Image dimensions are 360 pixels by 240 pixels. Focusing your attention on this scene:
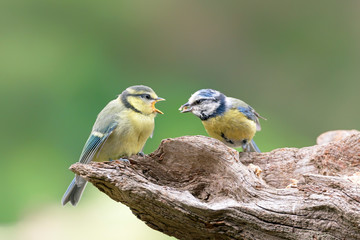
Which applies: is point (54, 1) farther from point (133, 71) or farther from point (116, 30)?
point (133, 71)

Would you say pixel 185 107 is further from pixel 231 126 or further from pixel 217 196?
pixel 217 196

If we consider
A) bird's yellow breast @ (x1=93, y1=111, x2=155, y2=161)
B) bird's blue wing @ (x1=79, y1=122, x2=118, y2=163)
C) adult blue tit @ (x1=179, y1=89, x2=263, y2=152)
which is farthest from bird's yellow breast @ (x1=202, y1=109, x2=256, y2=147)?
bird's blue wing @ (x1=79, y1=122, x2=118, y2=163)

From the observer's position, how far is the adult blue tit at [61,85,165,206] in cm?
226

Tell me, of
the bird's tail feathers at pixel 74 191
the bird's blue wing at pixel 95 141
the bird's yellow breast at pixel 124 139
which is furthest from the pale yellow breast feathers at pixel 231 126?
Result: the bird's tail feathers at pixel 74 191

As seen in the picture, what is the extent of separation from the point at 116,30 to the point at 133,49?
203 mm

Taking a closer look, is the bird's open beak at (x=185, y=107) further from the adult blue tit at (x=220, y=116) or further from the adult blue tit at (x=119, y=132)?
the adult blue tit at (x=119, y=132)

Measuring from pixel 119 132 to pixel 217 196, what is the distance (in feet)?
2.22

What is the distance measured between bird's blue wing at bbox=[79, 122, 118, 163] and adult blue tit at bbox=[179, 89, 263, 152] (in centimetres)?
59

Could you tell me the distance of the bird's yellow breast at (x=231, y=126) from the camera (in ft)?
9.09

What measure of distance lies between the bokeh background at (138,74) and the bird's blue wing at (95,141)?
896mm

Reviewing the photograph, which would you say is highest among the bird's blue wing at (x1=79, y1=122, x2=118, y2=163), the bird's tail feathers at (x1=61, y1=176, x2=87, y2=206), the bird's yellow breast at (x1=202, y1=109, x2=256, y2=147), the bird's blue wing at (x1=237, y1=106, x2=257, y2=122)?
the bird's blue wing at (x1=237, y1=106, x2=257, y2=122)

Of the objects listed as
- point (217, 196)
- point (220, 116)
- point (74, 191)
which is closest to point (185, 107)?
point (220, 116)

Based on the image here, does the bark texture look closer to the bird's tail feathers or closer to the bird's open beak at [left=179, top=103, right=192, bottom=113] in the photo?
the bird's tail feathers

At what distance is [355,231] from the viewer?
1.52m
